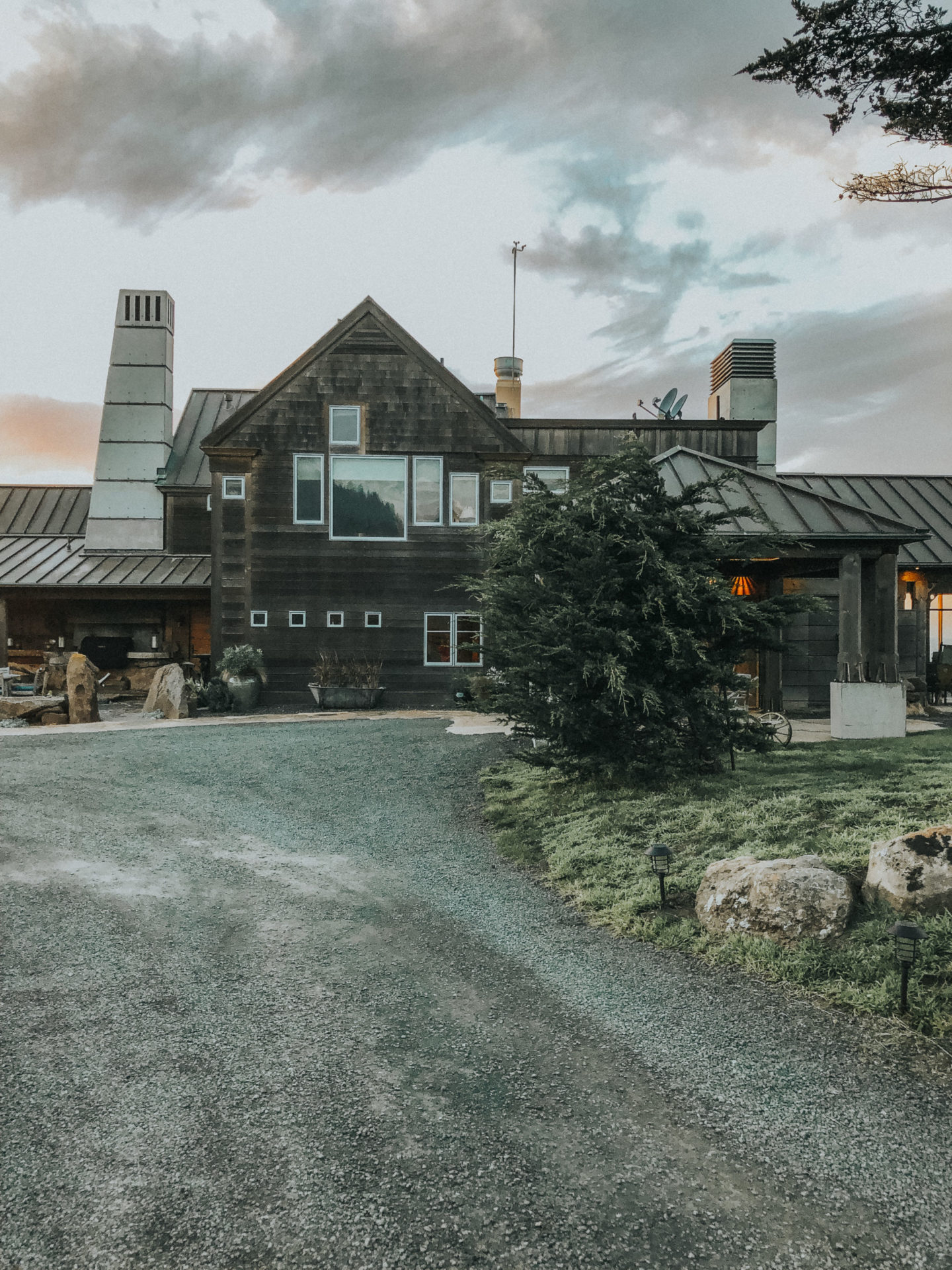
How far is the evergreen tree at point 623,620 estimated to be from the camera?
8398 mm

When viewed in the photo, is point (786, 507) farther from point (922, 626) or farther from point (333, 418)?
point (333, 418)

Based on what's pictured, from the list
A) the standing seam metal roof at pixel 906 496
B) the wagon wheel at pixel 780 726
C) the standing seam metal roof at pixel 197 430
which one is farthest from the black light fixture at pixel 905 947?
the standing seam metal roof at pixel 197 430

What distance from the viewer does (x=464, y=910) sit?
6047mm

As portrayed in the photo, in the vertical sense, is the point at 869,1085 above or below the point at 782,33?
below

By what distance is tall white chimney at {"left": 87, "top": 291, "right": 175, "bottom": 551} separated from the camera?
72.6ft

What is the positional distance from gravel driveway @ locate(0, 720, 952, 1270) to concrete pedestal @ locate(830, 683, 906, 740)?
7.71 metres

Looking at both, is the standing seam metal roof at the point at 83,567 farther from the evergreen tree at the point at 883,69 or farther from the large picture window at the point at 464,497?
the evergreen tree at the point at 883,69

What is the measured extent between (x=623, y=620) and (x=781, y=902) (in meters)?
3.75

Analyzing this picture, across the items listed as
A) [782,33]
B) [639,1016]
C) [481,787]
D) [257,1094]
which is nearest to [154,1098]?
[257,1094]

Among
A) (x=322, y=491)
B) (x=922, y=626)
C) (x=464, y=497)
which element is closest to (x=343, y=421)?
(x=322, y=491)

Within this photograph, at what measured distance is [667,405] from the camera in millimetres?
22875

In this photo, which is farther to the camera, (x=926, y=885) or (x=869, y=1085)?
(x=926, y=885)

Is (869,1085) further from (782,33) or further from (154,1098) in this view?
(782,33)

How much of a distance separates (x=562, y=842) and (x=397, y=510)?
42.6 feet
